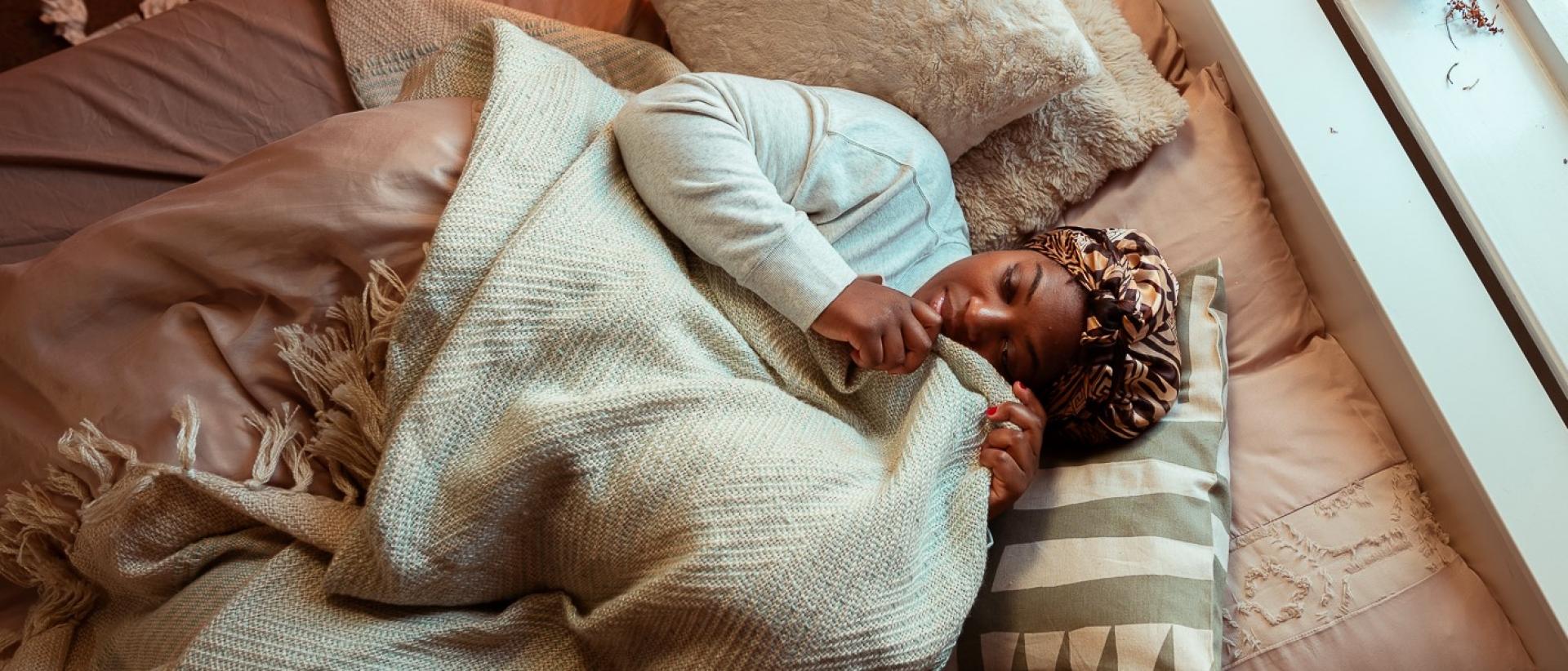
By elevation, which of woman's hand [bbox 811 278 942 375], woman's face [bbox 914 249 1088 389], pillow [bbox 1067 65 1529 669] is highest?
woman's hand [bbox 811 278 942 375]

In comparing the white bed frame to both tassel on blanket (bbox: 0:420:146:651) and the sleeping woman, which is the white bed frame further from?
tassel on blanket (bbox: 0:420:146:651)

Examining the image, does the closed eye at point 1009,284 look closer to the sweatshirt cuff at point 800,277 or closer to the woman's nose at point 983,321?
the woman's nose at point 983,321

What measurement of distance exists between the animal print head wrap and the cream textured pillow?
0.65 ft

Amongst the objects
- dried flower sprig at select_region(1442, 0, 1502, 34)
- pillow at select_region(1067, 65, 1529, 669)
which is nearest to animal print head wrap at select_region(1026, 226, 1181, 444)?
pillow at select_region(1067, 65, 1529, 669)

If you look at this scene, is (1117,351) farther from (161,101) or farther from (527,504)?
(161,101)

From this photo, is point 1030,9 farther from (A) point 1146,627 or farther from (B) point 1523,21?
(A) point 1146,627

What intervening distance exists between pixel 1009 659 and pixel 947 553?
0.15 m

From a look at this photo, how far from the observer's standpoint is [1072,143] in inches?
46.6

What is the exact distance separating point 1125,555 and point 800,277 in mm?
410

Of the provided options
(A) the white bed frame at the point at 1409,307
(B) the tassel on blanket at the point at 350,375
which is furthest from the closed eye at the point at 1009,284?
(B) the tassel on blanket at the point at 350,375

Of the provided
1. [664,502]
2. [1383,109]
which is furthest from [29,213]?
[1383,109]

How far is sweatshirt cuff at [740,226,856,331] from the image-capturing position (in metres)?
0.92

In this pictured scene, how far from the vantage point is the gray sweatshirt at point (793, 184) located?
920 mm

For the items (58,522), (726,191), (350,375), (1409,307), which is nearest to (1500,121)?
(1409,307)
